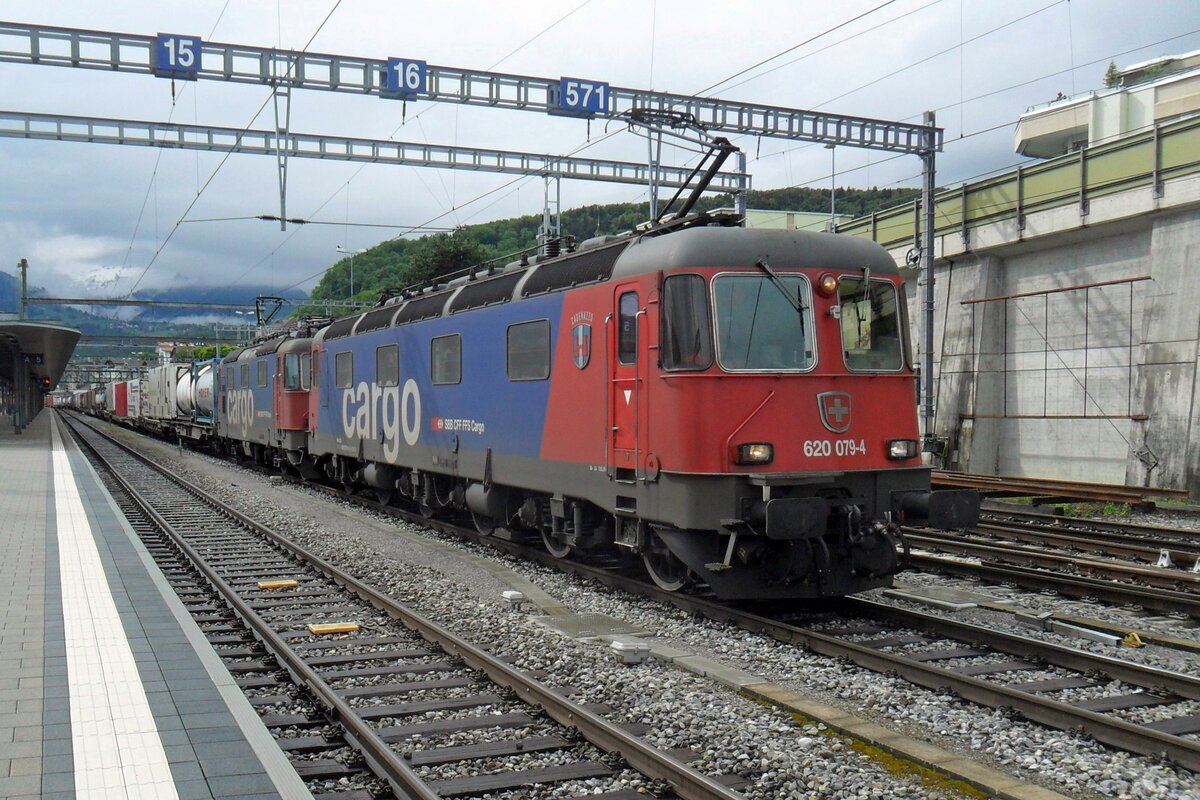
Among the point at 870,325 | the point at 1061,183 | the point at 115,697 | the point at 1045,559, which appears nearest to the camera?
the point at 115,697

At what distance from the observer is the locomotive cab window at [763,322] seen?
8.66m

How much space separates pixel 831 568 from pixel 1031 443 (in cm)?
1550

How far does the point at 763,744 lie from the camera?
18.3ft

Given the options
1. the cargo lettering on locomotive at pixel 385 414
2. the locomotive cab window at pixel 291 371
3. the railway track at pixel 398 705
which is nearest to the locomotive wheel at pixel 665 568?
the railway track at pixel 398 705

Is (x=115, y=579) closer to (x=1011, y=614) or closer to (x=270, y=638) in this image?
(x=270, y=638)

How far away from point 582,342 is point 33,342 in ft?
126

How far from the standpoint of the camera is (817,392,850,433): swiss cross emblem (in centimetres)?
878

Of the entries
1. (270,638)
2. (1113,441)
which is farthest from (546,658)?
(1113,441)

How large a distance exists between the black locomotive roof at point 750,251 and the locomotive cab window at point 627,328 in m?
0.26

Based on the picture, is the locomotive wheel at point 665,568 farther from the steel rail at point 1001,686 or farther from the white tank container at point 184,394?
the white tank container at point 184,394

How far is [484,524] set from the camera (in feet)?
45.5

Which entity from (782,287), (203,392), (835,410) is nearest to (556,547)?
(835,410)

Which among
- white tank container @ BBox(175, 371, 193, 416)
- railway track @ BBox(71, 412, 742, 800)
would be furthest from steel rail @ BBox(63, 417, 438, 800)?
white tank container @ BBox(175, 371, 193, 416)

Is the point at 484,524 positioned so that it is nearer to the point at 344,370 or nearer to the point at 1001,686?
the point at 344,370
